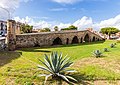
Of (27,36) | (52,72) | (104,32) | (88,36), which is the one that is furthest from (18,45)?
(104,32)

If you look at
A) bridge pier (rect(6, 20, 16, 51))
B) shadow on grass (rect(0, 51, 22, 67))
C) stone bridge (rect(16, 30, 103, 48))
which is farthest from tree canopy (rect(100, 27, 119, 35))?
shadow on grass (rect(0, 51, 22, 67))

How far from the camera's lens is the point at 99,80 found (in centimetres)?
1016

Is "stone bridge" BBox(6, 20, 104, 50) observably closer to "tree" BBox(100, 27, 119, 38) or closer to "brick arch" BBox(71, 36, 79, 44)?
"brick arch" BBox(71, 36, 79, 44)

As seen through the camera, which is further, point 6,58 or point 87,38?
point 87,38

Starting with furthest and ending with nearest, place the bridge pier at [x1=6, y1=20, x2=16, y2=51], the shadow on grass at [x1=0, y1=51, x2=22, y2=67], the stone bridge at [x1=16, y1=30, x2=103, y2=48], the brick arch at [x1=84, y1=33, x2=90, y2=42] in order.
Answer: the brick arch at [x1=84, y1=33, x2=90, y2=42]
the stone bridge at [x1=16, y1=30, x2=103, y2=48]
the bridge pier at [x1=6, y1=20, x2=16, y2=51]
the shadow on grass at [x1=0, y1=51, x2=22, y2=67]

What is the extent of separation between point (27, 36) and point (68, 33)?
1015 centimetres

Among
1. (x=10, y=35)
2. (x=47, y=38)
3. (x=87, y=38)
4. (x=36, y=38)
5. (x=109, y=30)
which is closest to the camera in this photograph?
(x=10, y=35)

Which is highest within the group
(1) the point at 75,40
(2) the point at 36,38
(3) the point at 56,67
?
(2) the point at 36,38

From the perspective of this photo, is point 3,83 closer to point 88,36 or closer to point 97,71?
point 97,71

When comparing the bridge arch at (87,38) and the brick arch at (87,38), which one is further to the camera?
the bridge arch at (87,38)

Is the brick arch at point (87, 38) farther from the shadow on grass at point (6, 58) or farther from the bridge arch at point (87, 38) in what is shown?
the shadow on grass at point (6, 58)

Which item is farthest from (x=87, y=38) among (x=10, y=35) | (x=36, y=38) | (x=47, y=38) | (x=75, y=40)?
(x=10, y=35)

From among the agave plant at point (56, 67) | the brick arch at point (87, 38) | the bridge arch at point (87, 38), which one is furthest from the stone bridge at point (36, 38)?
the agave plant at point (56, 67)

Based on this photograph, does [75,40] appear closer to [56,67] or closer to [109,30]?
[56,67]
